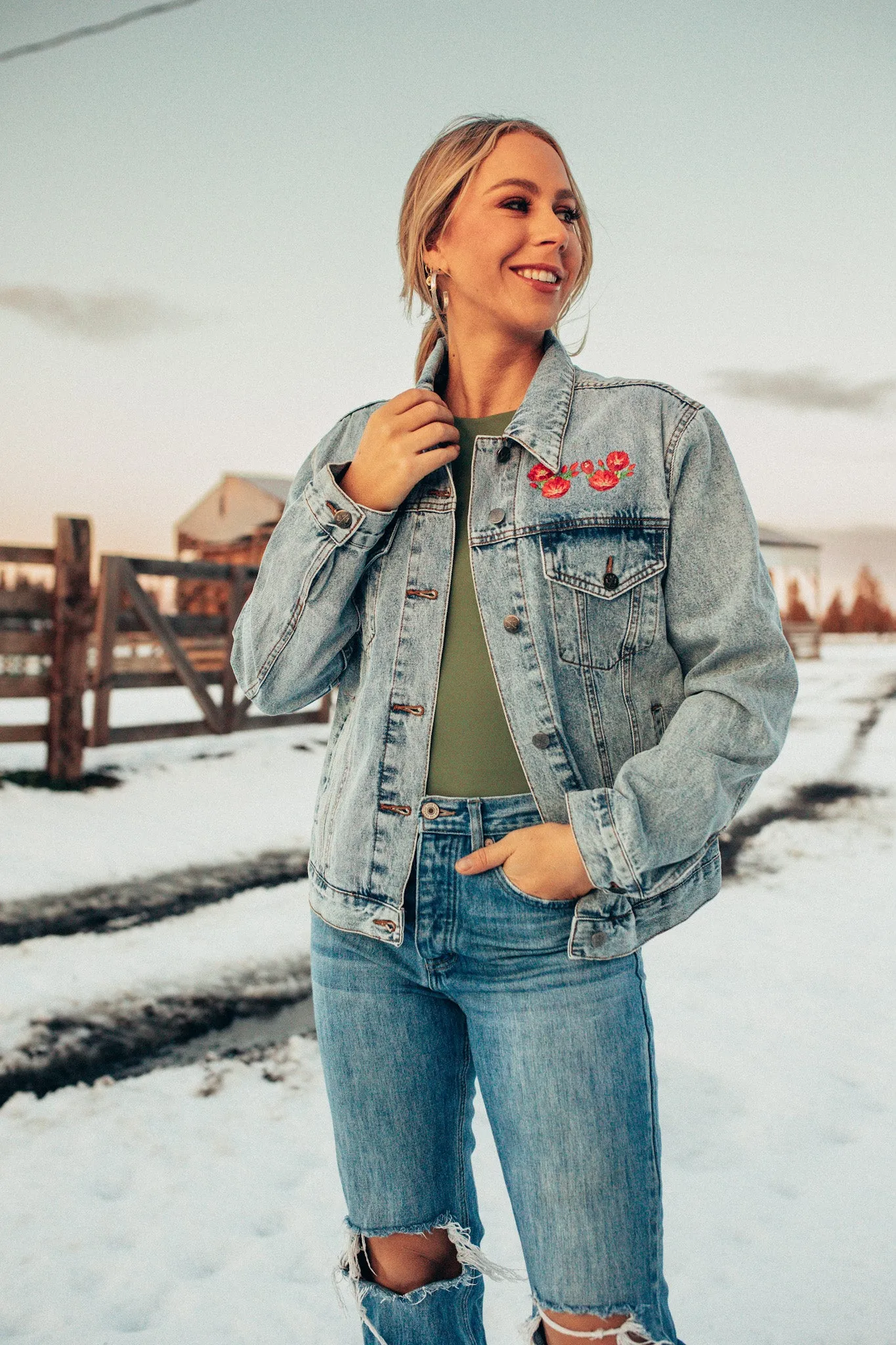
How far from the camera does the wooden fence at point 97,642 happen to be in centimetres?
779

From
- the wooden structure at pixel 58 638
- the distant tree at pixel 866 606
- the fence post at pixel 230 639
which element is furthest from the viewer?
the distant tree at pixel 866 606

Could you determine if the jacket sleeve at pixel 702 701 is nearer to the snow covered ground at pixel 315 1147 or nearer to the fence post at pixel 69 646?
the snow covered ground at pixel 315 1147

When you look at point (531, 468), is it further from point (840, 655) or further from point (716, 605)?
point (840, 655)

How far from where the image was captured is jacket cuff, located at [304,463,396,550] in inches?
59.3

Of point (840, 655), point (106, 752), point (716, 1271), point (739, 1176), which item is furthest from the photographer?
point (840, 655)

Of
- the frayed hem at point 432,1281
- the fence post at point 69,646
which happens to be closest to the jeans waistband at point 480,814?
the frayed hem at point 432,1281

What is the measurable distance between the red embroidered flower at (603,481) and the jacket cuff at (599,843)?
17.9 inches

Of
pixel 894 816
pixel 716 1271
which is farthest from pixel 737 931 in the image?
pixel 894 816

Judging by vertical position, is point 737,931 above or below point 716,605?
below

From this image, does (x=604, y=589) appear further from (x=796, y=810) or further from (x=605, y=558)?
(x=796, y=810)

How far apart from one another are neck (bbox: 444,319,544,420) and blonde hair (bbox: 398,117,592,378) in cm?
8

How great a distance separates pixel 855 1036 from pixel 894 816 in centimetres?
423

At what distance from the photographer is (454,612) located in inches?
59.7

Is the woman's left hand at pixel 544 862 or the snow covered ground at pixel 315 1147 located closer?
the woman's left hand at pixel 544 862
